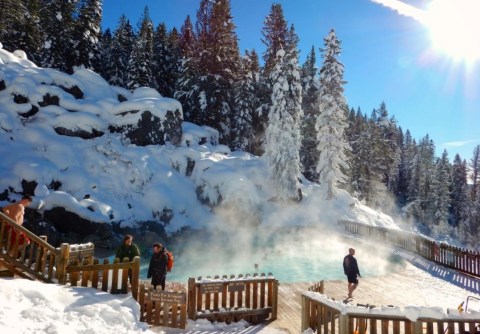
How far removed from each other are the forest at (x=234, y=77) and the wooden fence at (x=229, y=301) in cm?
2687

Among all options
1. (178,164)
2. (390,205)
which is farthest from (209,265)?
(390,205)

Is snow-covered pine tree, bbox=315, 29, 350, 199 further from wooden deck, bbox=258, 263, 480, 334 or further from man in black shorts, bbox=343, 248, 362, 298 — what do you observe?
man in black shorts, bbox=343, 248, 362, 298

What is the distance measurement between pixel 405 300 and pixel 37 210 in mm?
21847

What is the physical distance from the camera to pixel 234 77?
46.6 m

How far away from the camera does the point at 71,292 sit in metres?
8.58

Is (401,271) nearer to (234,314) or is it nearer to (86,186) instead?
(234,314)

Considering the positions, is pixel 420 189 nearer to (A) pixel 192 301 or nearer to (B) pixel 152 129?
(B) pixel 152 129

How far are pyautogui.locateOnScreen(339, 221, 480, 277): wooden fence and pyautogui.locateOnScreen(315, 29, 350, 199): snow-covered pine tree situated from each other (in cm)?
1017

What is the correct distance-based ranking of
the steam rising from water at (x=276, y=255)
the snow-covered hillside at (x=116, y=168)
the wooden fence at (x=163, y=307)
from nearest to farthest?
the wooden fence at (x=163, y=307) < the steam rising from water at (x=276, y=255) < the snow-covered hillside at (x=116, y=168)

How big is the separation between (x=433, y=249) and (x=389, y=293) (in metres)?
7.16

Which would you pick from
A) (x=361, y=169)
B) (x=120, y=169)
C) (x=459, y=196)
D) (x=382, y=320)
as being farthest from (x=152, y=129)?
(x=459, y=196)

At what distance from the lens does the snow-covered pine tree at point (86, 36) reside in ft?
142

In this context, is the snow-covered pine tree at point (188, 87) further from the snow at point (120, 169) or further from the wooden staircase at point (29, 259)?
the wooden staircase at point (29, 259)

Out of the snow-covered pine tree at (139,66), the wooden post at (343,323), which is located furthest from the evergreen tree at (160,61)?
the wooden post at (343,323)
